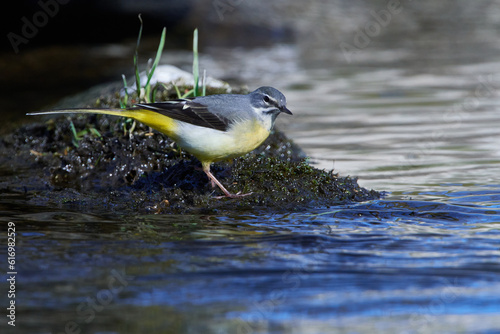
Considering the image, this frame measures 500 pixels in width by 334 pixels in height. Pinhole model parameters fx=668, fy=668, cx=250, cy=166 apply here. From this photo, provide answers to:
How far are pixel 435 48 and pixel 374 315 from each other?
1817 cm

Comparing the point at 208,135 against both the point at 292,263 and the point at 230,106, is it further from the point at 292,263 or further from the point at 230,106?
the point at 292,263

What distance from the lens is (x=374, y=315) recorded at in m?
4.88

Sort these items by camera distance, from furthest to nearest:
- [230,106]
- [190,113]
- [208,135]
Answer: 1. [230,106]
2. [190,113]
3. [208,135]

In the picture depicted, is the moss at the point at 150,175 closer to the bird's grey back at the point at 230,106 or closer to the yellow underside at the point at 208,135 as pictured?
the yellow underside at the point at 208,135

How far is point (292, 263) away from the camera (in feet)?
19.4

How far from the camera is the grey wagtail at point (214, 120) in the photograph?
7.42 metres

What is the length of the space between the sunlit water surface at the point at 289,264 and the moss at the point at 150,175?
40 centimetres

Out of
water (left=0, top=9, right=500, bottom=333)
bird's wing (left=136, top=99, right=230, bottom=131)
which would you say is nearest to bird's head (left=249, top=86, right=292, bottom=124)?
bird's wing (left=136, top=99, right=230, bottom=131)

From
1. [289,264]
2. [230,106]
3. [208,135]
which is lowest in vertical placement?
[289,264]

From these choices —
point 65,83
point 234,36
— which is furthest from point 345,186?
point 234,36

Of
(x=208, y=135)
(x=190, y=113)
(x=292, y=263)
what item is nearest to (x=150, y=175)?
(x=190, y=113)

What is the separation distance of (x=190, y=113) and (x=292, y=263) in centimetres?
244

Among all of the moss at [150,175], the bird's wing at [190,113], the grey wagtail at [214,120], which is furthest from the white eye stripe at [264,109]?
the moss at [150,175]

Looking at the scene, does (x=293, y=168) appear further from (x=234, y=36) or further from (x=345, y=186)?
(x=234, y=36)
